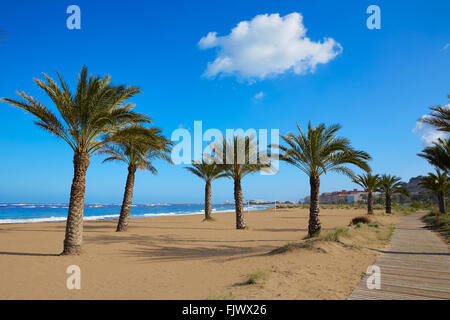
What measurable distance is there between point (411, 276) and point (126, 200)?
15.4 m

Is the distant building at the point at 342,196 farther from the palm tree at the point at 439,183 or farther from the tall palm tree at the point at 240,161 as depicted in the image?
the tall palm tree at the point at 240,161

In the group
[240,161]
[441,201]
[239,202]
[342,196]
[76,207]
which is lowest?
[342,196]

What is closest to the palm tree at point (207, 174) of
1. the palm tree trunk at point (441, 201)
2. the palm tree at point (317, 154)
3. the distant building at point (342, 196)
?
the palm tree at point (317, 154)

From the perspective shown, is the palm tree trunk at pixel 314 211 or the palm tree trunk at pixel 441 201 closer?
the palm tree trunk at pixel 314 211

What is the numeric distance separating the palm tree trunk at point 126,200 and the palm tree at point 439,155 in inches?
748

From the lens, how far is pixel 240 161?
18516 mm

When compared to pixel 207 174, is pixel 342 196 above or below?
below

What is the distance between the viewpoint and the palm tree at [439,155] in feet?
49.5

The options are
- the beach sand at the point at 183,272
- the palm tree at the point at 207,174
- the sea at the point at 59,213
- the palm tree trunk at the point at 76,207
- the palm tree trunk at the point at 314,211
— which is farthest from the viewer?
the sea at the point at 59,213

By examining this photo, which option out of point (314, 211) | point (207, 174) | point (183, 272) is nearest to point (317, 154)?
point (314, 211)

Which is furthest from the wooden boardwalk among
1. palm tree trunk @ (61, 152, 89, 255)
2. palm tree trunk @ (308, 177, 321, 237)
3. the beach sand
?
palm tree trunk @ (61, 152, 89, 255)

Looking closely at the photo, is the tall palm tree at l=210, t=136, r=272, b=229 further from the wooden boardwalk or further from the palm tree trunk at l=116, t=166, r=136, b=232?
the wooden boardwalk

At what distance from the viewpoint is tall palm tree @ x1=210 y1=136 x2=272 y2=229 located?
1859 cm

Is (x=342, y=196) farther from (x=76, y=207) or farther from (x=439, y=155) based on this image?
(x=76, y=207)
